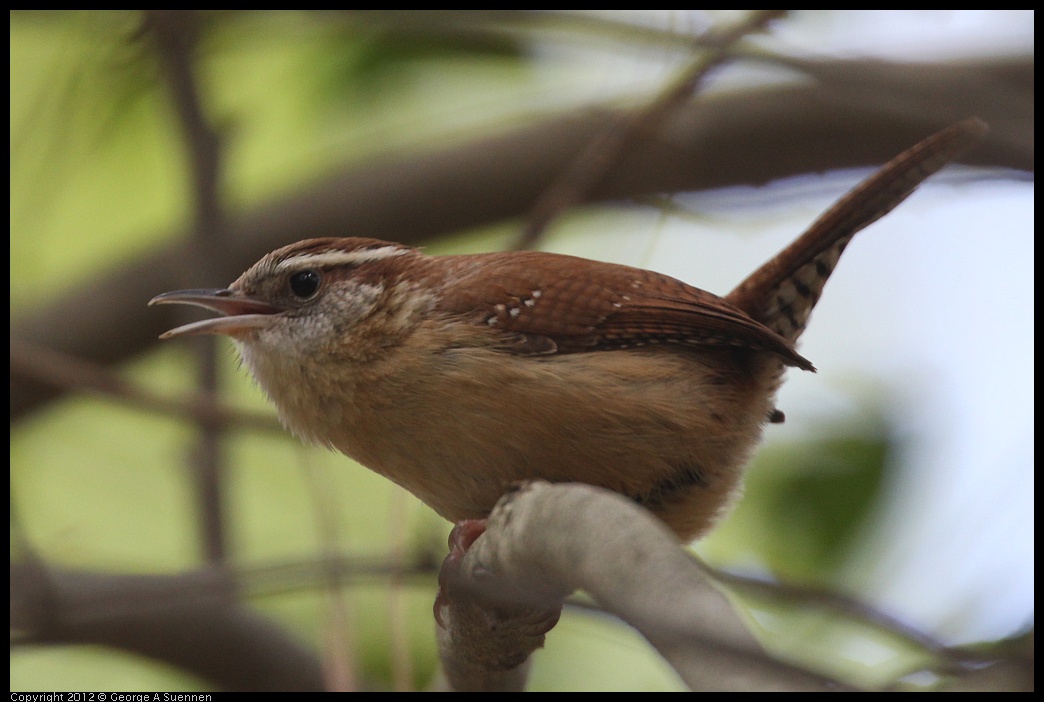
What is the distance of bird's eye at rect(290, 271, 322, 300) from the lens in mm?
3094

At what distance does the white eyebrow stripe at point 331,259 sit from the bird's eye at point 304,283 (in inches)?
1.1

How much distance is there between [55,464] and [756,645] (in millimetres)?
5257

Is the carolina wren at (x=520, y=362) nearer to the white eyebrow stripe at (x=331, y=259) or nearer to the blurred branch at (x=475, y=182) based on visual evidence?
the white eyebrow stripe at (x=331, y=259)

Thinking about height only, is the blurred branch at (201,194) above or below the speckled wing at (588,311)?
above

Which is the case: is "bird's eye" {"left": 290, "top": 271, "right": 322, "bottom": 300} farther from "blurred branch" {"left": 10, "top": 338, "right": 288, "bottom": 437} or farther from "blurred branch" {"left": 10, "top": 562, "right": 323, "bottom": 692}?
"blurred branch" {"left": 10, "top": 562, "right": 323, "bottom": 692}

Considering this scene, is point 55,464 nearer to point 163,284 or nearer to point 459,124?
point 163,284

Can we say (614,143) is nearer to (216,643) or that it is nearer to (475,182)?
(475,182)

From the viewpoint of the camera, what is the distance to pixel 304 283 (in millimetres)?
3104

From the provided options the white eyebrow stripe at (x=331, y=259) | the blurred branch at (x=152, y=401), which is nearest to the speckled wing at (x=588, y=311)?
the white eyebrow stripe at (x=331, y=259)

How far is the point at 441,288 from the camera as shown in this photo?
3004 mm

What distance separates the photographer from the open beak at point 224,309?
9.36 ft

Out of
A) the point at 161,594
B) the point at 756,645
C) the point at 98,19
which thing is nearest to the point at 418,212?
the point at 98,19

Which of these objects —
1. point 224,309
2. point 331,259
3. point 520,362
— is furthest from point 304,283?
point 520,362

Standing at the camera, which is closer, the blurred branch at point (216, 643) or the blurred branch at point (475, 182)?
the blurred branch at point (216, 643)
